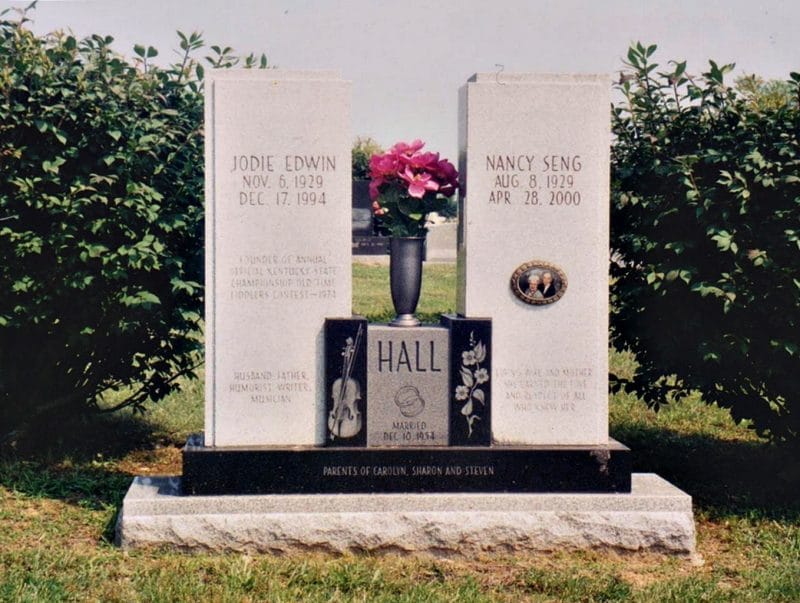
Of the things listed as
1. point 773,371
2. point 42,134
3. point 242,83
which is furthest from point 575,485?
point 42,134

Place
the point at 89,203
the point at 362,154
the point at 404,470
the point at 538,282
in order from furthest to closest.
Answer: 1. the point at 362,154
2. the point at 89,203
3. the point at 538,282
4. the point at 404,470

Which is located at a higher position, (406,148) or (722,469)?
(406,148)

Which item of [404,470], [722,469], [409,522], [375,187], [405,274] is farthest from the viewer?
[722,469]

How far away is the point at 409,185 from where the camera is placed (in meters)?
5.85

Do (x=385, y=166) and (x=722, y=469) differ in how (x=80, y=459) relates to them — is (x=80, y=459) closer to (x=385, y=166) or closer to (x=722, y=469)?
(x=385, y=166)

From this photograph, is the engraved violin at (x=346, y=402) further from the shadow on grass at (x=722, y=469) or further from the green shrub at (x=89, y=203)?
the shadow on grass at (x=722, y=469)

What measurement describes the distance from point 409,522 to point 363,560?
31 cm

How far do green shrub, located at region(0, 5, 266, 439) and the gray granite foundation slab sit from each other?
1.60 m

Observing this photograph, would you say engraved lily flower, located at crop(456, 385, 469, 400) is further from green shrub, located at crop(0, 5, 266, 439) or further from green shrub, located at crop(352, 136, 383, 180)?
green shrub, located at crop(352, 136, 383, 180)

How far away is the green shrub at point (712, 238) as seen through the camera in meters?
5.99

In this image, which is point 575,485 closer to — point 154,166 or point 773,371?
point 773,371

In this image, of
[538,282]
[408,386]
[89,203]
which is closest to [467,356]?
[408,386]

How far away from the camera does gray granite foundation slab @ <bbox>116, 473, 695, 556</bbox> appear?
5348 millimetres

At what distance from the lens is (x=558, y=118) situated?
18.6 ft
